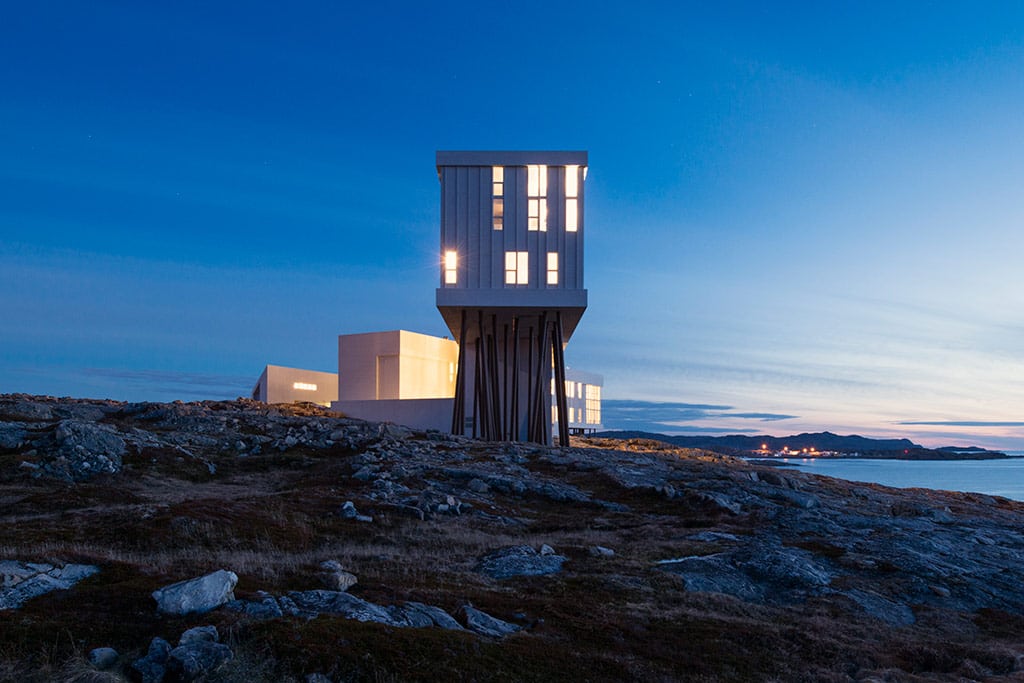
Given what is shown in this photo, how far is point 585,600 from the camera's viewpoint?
13.2 m

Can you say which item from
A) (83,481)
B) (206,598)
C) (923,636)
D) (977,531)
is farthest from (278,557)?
(977,531)

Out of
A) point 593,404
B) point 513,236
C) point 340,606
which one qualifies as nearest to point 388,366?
point 513,236

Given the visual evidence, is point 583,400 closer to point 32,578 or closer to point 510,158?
point 510,158

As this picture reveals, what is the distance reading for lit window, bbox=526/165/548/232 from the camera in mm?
47500

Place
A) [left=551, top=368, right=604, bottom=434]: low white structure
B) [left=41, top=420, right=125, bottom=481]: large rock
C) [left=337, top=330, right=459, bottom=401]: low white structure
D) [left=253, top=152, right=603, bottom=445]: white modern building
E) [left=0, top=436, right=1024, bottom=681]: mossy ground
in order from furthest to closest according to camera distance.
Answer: [left=551, top=368, right=604, bottom=434]: low white structure
[left=337, top=330, right=459, bottom=401]: low white structure
[left=253, top=152, right=603, bottom=445]: white modern building
[left=41, top=420, right=125, bottom=481]: large rock
[left=0, top=436, right=1024, bottom=681]: mossy ground

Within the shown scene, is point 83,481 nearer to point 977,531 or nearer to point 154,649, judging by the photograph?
point 154,649

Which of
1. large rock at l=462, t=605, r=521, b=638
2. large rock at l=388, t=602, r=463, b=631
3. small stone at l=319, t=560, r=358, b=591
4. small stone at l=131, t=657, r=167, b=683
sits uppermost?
small stone at l=319, t=560, r=358, b=591

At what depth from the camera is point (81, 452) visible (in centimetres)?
2789

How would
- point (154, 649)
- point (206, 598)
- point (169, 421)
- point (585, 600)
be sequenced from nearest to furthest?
point (154, 649), point (206, 598), point (585, 600), point (169, 421)

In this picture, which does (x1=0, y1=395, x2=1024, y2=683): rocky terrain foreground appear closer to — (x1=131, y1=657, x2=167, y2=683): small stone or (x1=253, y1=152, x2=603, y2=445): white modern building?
(x1=131, y1=657, x2=167, y2=683): small stone

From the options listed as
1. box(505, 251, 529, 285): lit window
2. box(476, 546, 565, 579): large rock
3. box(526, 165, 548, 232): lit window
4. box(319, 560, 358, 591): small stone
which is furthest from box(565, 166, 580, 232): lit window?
box(319, 560, 358, 591): small stone

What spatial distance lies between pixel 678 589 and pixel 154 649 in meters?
10.1

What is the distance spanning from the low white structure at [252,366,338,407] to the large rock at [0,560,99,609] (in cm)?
6406

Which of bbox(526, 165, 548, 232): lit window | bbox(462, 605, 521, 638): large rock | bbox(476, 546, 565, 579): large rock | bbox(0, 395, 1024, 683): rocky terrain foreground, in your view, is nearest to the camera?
bbox(0, 395, 1024, 683): rocky terrain foreground
